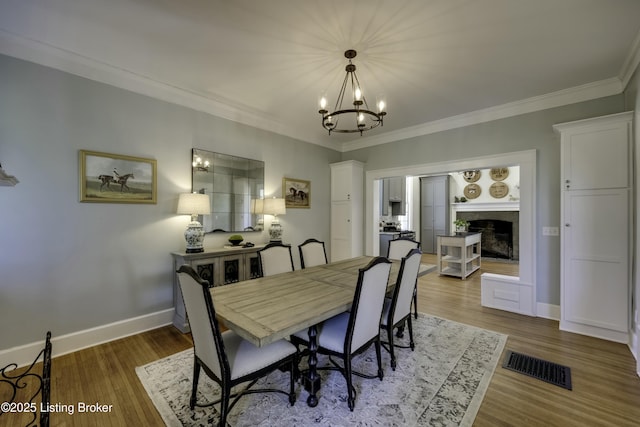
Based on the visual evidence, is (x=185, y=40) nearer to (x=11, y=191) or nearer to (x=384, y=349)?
(x=11, y=191)

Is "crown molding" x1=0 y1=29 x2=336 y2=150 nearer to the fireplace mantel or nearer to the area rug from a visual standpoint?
the area rug

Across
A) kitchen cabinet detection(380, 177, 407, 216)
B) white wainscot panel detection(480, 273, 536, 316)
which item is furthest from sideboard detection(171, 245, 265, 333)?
kitchen cabinet detection(380, 177, 407, 216)

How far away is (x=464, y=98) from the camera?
11.3ft

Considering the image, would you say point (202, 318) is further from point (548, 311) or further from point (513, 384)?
point (548, 311)

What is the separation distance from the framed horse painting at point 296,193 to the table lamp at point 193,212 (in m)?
1.50

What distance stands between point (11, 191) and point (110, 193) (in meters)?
0.67

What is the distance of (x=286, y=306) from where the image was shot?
1.76m

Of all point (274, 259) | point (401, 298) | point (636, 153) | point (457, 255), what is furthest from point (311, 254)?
point (457, 255)

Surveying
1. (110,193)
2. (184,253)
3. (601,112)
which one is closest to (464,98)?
(601,112)

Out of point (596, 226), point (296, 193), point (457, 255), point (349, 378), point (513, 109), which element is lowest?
point (349, 378)

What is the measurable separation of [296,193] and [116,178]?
2523 millimetres

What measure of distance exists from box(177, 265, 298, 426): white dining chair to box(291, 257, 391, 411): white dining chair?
0.27 metres

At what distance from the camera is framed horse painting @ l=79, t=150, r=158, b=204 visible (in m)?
2.63

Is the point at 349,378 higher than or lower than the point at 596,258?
lower
